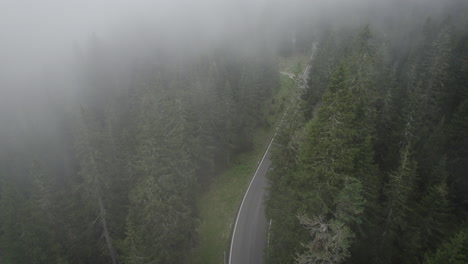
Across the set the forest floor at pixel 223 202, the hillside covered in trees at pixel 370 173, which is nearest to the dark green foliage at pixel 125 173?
the forest floor at pixel 223 202

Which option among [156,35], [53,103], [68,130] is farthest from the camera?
[156,35]

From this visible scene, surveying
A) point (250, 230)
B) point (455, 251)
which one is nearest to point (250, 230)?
point (250, 230)

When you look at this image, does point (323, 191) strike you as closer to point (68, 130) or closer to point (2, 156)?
point (68, 130)

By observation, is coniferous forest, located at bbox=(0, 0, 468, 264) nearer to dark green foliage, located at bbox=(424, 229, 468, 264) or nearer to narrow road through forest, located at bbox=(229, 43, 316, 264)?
dark green foliage, located at bbox=(424, 229, 468, 264)

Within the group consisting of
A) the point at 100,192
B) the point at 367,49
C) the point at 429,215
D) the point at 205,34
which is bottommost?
the point at 429,215

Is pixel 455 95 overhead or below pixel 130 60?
below

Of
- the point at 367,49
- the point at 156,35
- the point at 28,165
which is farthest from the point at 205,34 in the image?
the point at 367,49
